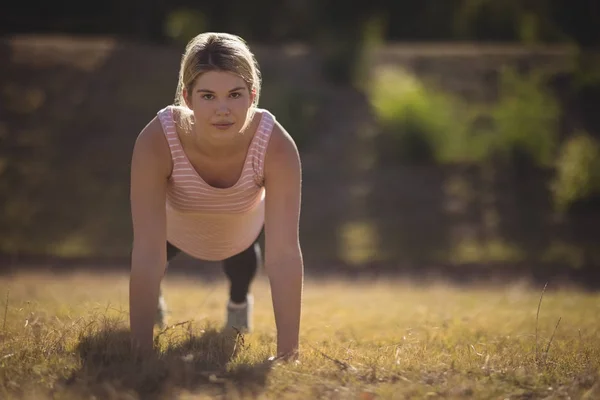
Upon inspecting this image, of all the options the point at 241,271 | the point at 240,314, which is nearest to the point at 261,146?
the point at 241,271

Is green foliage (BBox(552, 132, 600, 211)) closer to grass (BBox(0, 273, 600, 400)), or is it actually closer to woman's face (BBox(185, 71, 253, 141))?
grass (BBox(0, 273, 600, 400))

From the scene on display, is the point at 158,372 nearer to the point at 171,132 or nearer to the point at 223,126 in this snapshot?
the point at 223,126

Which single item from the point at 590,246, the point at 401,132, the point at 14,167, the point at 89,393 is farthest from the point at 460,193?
the point at 89,393

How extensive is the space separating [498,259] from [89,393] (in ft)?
36.2

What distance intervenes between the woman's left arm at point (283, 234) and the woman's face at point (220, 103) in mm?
292

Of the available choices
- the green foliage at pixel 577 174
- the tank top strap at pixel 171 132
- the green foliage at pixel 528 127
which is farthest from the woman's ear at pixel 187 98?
the green foliage at pixel 528 127

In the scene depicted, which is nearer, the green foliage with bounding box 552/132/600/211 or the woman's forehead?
the woman's forehead

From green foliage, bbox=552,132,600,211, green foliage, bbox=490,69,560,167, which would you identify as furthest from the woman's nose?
green foliage, bbox=490,69,560,167

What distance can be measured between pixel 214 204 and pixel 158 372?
143 cm

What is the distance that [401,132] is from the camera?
16516mm

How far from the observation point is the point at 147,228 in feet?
12.7

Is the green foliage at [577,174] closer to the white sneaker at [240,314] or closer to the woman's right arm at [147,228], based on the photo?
the white sneaker at [240,314]

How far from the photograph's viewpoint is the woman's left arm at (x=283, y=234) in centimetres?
385

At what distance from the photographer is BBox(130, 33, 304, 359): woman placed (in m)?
3.81
